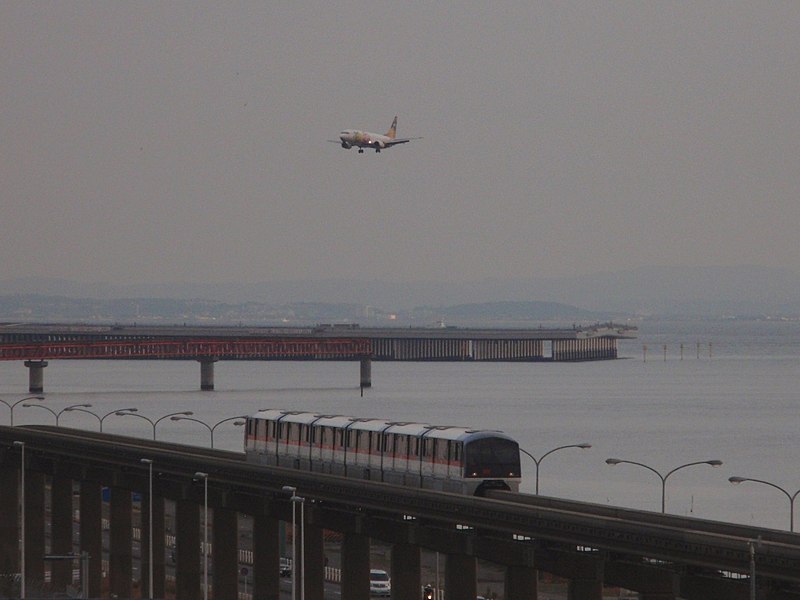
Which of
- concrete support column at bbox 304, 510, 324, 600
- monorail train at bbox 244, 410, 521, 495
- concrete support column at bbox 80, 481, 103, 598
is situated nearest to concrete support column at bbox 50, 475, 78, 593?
concrete support column at bbox 80, 481, 103, 598

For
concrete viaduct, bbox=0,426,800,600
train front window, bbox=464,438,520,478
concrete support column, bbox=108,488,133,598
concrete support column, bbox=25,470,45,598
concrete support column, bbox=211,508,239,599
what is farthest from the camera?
concrete support column, bbox=25,470,45,598

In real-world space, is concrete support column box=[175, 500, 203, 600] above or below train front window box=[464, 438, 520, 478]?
below

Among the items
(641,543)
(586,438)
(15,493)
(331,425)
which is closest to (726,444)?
(586,438)

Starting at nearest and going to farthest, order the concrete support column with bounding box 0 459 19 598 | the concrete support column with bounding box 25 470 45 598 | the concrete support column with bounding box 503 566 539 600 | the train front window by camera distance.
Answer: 1. the concrete support column with bounding box 503 566 539 600
2. the train front window
3. the concrete support column with bounding box 25 470 45 598
4. the concrete support column with bounding box 0 459 19 598

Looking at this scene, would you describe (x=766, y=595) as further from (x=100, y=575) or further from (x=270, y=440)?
(x=100, y=575)

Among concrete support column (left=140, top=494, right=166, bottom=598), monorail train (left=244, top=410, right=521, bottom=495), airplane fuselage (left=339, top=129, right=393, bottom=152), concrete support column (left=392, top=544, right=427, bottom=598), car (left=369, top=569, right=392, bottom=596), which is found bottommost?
car (left=369, top=569, right=392, bottom=596)

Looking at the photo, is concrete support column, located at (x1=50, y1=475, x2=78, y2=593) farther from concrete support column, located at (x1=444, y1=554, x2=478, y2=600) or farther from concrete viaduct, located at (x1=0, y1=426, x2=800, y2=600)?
concrete support column, located at (x1=444, y1=554, x2=478, y2=600)

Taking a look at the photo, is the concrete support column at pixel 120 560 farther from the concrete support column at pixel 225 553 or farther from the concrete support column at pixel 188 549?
the concrete support column at pixel 225 553
